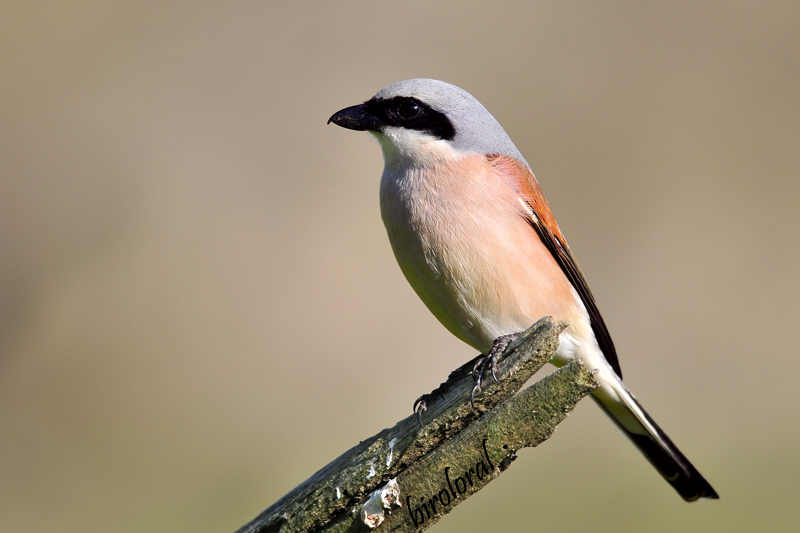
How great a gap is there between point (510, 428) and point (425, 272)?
3.76ft

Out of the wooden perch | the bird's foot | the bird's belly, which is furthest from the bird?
the wooden perch

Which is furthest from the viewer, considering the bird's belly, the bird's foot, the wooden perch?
the bird's belly

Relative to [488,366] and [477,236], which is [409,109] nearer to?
[477,236]

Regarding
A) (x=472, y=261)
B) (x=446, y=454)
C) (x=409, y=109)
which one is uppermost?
(x=409, y=109)

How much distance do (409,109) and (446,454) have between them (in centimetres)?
182

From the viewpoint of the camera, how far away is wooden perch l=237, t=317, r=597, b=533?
6.03ft

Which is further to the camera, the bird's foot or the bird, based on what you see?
the bird

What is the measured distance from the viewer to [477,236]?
287cm

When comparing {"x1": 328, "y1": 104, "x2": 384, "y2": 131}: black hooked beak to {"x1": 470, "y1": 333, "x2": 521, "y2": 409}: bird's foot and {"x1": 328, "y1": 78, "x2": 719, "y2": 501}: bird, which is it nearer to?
{"x1": 328, "y1": 78, "x2": 719, "y2": 501}: bird

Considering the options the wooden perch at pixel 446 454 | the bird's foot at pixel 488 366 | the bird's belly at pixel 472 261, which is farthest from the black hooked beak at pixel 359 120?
the wooden perch at pixel 446 454

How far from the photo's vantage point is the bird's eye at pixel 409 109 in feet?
10.5

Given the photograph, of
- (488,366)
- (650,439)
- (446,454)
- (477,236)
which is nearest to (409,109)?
(477,236)

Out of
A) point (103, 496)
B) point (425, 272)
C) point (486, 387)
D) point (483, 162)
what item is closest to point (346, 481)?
point (486, 387)

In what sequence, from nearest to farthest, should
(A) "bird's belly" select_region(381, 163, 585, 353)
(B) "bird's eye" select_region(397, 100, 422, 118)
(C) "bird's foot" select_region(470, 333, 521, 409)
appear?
(C) "bird's foot" select_region(470, 333, 521, 409)
(A) "bird's belly" select_region(381, 163, 585, 353)
(B) "bird's eye" select_region(397, 100, 422, 118)
